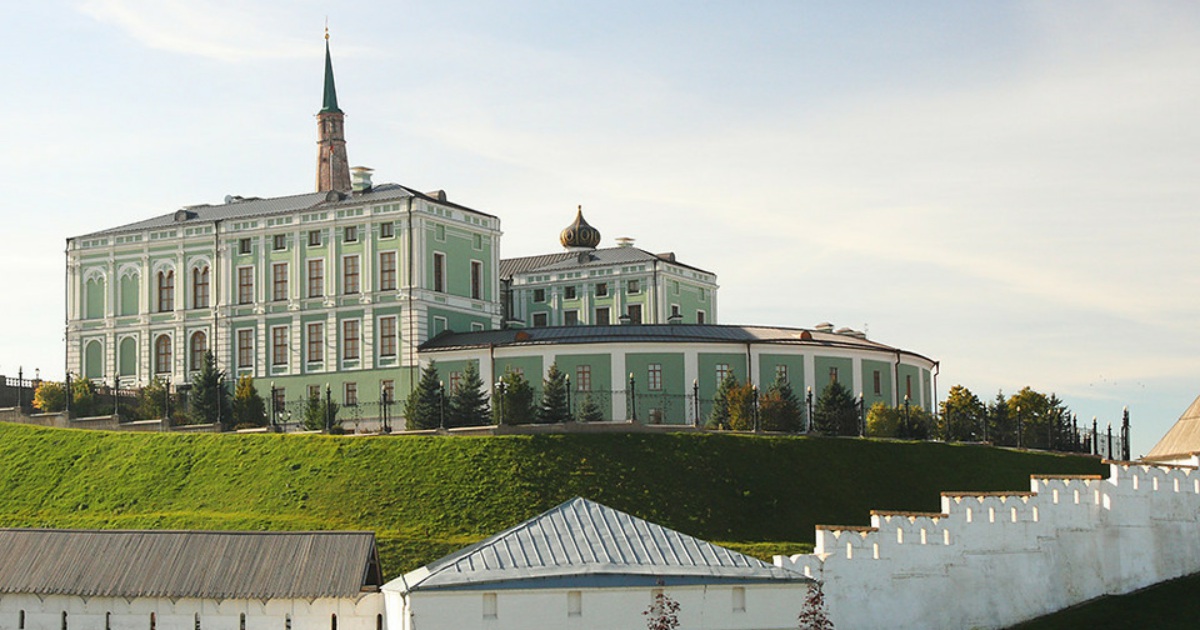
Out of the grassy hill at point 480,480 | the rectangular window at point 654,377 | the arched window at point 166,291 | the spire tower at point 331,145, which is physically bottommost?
the grassy hill at point 480,480

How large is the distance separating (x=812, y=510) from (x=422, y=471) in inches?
534

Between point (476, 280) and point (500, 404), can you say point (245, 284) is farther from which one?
point (500, 404)

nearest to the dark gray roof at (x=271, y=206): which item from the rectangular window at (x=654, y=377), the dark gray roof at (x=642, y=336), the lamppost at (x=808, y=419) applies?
the dark gray roof at (x=642, y=336)

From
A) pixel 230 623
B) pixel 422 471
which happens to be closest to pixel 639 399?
pixel 422 471

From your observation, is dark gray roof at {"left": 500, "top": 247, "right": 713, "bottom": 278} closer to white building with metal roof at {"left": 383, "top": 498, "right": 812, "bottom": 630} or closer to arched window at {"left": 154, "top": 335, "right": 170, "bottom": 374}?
arched window at {"left": 154, "top": 335, "right": 170, "bottom": 374}

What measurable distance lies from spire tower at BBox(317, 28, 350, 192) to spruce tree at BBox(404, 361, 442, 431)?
29.1m

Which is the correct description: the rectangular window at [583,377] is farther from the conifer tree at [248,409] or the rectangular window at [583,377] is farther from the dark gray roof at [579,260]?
the dark gray roof at [579,260]

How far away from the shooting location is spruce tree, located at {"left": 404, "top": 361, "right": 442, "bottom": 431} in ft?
230

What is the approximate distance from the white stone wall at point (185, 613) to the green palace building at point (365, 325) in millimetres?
30247

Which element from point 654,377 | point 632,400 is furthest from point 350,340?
point 632,400

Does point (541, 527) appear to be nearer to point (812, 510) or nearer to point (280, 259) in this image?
point (812, 510)

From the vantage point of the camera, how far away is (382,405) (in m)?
74.1

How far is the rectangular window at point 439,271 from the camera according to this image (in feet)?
270

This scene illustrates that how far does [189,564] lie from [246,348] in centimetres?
4028
